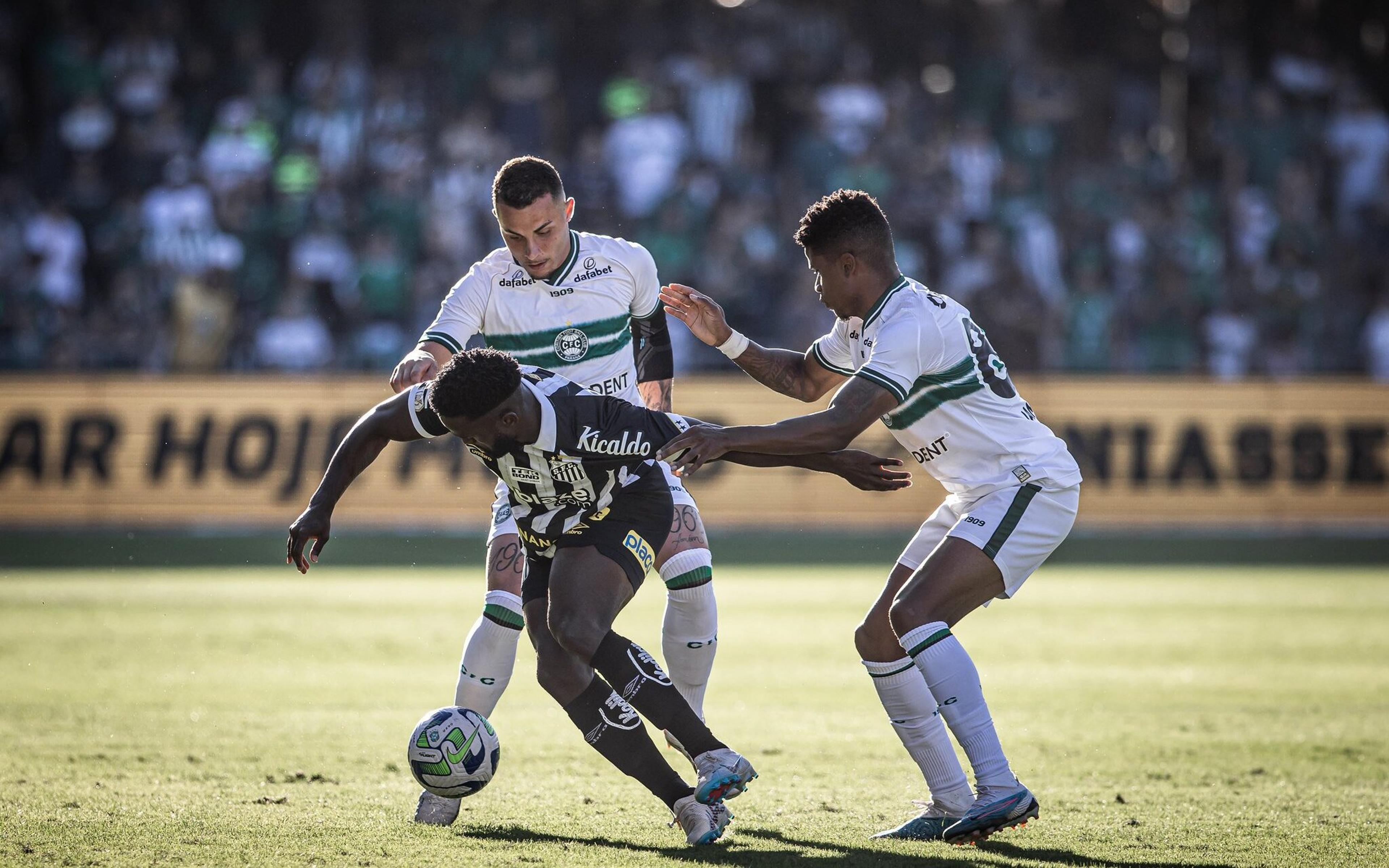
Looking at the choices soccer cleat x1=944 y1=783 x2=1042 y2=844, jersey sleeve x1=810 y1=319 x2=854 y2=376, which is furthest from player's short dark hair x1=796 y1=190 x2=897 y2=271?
soccer cleat x1=944 y1=783 x2=1042 y2=844

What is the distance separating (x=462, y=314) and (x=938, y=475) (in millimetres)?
2198

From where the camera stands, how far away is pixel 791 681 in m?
9.59

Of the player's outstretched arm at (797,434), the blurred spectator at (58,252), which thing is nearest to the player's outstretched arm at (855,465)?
the player's outstretched arm at (797,434)

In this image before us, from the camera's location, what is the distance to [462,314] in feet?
22.1

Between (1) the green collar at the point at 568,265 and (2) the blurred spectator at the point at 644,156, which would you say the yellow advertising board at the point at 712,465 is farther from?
(1) the green collar at the point at 568,265

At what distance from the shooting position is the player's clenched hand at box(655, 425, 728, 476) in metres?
5.52

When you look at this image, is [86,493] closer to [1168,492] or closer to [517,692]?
[517,692]

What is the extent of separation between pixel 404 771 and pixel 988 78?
1762 centimetres

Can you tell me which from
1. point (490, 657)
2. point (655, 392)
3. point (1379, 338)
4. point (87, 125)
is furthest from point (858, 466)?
point (87, 125)

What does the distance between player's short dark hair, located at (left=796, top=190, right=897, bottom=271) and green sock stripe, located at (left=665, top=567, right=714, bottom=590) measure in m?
1.60

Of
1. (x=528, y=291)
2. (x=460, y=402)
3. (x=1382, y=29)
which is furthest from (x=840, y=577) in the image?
(x=1382, y=29)

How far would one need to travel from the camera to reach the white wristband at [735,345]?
22.7ft

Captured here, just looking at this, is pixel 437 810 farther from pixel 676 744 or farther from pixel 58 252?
pixel 58 252

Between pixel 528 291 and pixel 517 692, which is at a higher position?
pixel 528 291
